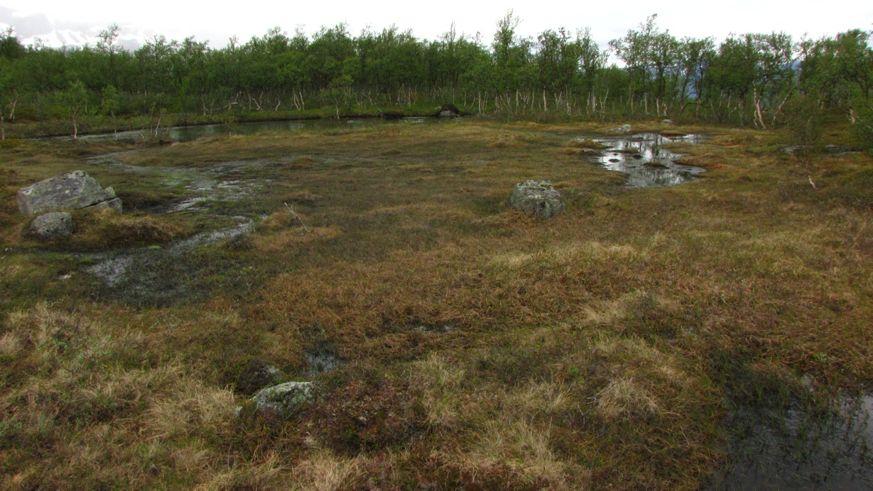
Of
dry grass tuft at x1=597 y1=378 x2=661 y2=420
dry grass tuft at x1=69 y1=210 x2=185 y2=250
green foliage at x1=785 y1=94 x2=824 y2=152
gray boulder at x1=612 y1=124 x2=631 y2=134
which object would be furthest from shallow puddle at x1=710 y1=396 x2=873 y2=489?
gray boulder at x1=612 y1=124 x2=631 y2=134

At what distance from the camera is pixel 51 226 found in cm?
1677

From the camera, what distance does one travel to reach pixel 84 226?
1752cm

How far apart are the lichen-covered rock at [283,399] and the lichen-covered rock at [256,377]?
3.19 feet

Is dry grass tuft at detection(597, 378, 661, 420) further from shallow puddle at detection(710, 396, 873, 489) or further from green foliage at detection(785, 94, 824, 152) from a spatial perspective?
green foliage at detection(785, 94, 824, 152)

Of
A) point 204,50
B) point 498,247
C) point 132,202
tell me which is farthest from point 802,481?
point 204,50

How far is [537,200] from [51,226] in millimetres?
18151

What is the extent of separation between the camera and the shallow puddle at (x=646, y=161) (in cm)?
2918

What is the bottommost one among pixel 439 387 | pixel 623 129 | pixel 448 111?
pixel 439 387

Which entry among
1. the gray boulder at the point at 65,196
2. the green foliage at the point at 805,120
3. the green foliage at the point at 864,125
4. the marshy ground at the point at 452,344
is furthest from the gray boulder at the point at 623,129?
the gray boulder at the point at 65,196

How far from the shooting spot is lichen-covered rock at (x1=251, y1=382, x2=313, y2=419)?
7.36m

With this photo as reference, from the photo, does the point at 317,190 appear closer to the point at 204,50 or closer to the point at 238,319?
the point at 238,319

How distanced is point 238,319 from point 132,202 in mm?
16902

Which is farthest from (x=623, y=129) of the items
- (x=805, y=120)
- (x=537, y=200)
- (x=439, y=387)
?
(x=439, y=387)

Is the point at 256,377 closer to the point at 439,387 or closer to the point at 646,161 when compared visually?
the point at 439,387
